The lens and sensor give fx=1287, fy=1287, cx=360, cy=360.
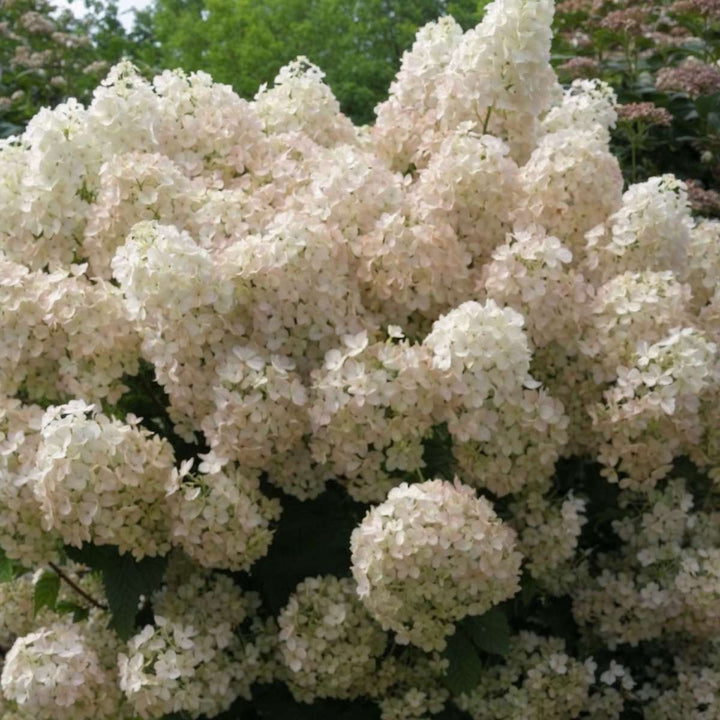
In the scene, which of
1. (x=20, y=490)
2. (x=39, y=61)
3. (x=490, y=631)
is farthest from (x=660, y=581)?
(x=39, y=61)

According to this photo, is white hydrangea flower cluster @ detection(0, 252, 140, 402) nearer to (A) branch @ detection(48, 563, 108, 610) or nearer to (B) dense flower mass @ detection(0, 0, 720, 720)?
(B) dense flower mass @ detection(0, 0, 720, 720)

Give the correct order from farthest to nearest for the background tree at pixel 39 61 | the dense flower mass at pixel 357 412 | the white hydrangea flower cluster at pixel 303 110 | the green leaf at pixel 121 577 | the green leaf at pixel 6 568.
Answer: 1. the background tree at pixel 39 61
2. the white hydrangea flower cluster at pixel 303 110
3. the green leaf at pixel 6 568
4. the green leaf at pixel 121 577
5. the dense flower mass at pixel 357 412

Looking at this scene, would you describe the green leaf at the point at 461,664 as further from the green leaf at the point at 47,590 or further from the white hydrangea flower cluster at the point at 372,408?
the green leaf at the point at 47,590

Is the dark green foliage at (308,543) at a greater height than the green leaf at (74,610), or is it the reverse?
the dark green foliage at (308,543)

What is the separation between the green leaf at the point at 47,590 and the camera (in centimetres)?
302

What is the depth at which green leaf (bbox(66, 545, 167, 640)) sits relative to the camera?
264 centimetres

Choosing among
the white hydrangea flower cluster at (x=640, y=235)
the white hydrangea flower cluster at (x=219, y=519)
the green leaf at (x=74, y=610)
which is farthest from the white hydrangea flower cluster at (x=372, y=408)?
the green leaf at (x=74, y=610)

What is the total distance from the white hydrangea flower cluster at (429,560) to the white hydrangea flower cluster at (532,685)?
0.46 m

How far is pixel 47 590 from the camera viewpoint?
9.95 feet

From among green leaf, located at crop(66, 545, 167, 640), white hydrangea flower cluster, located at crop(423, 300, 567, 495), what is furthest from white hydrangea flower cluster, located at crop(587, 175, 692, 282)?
green leaf, located at crop(66, 545, 167, 640)

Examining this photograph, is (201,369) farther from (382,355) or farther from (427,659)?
(427,659)

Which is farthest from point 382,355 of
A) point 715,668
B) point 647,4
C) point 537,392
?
point 647,4

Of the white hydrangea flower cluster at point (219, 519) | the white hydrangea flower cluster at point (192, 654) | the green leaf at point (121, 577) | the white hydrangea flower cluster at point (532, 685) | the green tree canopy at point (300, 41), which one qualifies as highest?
the white hydrangea flower cluster at point (219, 519)

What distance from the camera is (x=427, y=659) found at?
2.85 metres
